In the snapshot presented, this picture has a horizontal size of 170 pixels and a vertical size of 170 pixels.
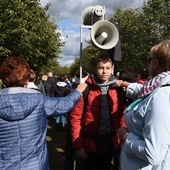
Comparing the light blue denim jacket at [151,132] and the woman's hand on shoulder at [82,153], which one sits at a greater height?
the light blue denim jacket at [151,132]

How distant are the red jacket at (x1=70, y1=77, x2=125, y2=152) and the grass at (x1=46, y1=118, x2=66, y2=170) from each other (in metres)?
2.34

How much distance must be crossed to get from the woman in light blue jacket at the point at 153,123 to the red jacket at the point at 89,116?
3.27 ft

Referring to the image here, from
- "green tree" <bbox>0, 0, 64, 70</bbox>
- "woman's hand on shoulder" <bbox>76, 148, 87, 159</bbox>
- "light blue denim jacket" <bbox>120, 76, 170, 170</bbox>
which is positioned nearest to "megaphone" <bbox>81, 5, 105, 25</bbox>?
"woman's hand on shoulder" <bbox>76, 148, 87, 159</bbox>

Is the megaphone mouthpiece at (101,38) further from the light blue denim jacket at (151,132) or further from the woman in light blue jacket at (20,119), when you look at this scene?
the light blue denim jacket at (151,132)

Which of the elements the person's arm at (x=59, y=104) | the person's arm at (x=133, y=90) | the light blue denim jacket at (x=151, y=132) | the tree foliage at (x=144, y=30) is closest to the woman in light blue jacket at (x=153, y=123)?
the light blue denim jacket at (x=151, y=132)

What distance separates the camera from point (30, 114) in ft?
7.27

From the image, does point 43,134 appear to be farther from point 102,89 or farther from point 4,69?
point 102,89

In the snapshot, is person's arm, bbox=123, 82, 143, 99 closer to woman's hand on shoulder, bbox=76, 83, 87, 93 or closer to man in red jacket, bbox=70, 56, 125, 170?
man in red jacket, bbox=70, 56, 125, 170

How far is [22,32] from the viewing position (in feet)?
37.9

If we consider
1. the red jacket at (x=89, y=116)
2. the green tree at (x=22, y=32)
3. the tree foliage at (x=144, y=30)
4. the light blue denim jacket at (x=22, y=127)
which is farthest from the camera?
the tree foliage at (x=144, y=30)

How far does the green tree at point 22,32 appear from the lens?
1034 centimetres

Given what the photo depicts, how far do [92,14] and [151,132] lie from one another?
214 cm

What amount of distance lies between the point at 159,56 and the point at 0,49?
9.59m

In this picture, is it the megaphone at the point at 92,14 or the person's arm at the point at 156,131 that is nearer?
the person's arm at the point at 156,131
